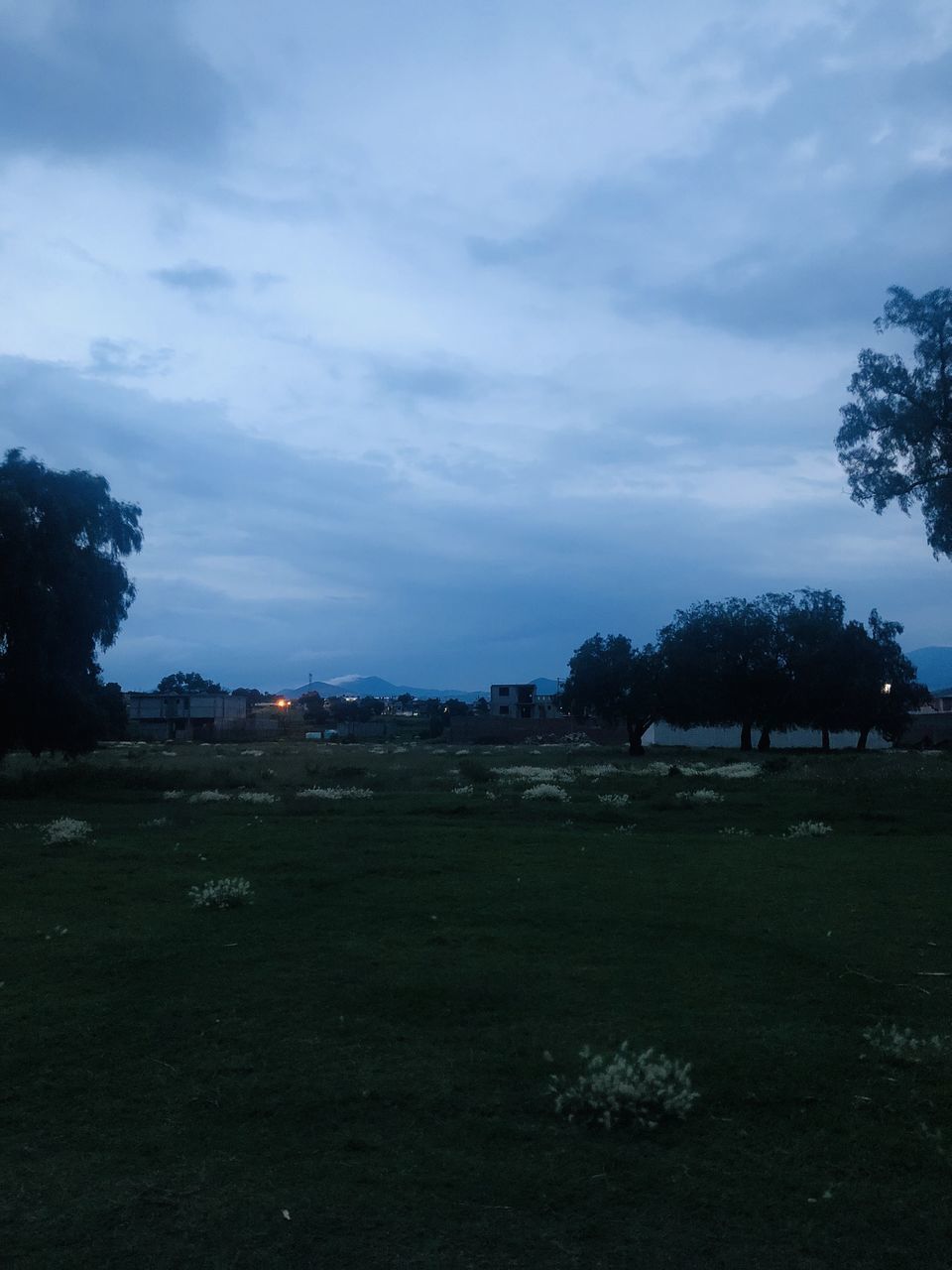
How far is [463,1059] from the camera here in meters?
6.91

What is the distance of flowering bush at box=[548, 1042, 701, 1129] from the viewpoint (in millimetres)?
5883

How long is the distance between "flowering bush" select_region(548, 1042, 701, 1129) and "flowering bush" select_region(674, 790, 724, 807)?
746 inches

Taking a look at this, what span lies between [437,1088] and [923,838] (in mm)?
15082

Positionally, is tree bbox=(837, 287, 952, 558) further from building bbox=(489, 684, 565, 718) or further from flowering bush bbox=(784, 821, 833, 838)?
building bbox=(489, 684, 565, 718)

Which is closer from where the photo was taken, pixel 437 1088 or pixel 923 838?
pixel 437 1088

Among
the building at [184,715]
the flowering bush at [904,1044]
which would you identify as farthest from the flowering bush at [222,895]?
the building at [184,715]

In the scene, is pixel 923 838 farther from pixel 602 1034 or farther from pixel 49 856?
pixel 49 856

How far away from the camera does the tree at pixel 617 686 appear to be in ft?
222

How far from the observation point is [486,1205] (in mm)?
4984

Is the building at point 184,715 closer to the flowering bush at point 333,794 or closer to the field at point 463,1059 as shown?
the flowering bush at point 333,794

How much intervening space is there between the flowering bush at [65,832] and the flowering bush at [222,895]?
6084mm

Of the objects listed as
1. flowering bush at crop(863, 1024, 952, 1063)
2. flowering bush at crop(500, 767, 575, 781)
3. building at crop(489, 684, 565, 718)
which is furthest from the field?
building at crop(489, 684, 565, 718)

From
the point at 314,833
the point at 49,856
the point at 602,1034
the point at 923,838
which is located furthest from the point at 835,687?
the point at 602,1034

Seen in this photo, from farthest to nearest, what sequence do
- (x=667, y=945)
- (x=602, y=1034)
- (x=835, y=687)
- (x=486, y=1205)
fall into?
1. (x=835, y=687)
2. (x=667, y=945)
3. (x=602, y=1034)
4. (x=486, y=1205)
